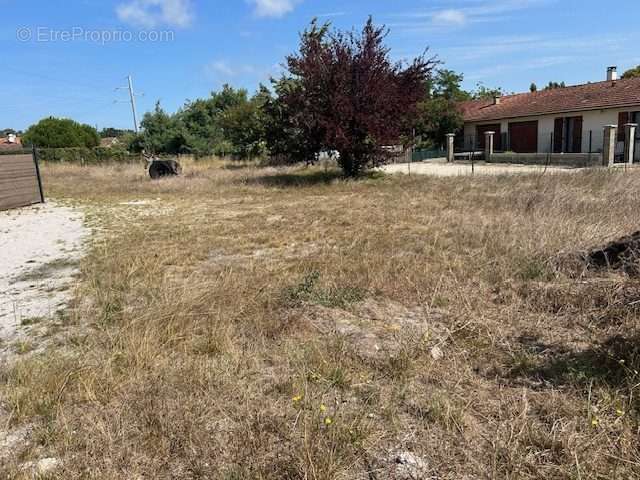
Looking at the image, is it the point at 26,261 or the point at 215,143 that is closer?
the point at 26,261

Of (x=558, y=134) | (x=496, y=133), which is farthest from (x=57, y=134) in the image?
(x=558, y=134)

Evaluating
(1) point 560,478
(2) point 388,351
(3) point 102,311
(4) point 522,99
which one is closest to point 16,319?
(3) point 102,311

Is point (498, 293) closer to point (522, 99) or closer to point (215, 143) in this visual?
point (522, 99)

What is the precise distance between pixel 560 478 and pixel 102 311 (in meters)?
3.65

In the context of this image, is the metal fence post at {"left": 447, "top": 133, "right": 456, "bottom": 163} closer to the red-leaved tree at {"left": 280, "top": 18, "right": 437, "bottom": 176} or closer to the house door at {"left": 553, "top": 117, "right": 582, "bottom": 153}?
the house door at {"left": 553, "top": 117, "right": 582, "bottom": 153}

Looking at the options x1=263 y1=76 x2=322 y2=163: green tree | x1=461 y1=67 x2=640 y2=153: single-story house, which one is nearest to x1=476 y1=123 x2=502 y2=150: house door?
x1=461 y1=67 x2=640 y2=153: single-story house

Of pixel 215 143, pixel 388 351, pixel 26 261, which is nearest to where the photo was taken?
pixel 388 351

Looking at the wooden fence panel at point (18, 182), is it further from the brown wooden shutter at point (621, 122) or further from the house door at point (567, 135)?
the house door at point (567, 135)

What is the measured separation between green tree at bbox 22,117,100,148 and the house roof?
3623 centimetres

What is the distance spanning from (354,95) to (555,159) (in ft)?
37.0

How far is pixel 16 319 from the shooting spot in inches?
158

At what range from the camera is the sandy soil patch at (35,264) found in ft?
13.8

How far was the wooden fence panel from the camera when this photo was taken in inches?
462

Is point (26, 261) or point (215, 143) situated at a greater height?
point (215, 143)
